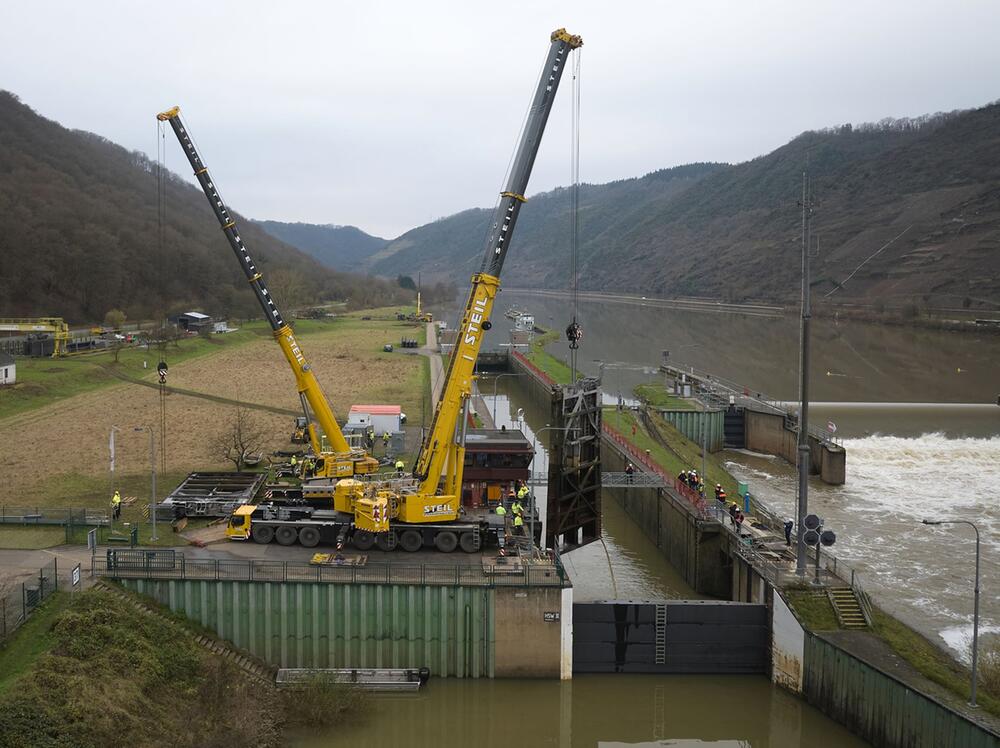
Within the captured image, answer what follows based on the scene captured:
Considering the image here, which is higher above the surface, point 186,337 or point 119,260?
point 119,260

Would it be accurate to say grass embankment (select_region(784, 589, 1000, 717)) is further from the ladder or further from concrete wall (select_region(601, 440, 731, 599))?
concrete wall (select_region(601, 440, 731, 599))

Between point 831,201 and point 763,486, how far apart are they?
6198 inches

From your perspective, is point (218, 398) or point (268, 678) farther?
point (218, 398)

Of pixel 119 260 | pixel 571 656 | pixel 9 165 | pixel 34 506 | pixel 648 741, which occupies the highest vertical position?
pixel 9 165

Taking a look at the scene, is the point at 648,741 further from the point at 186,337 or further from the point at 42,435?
the point at 186,337

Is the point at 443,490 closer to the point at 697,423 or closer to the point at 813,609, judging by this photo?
the point at 813,609

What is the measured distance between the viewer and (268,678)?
25.5m

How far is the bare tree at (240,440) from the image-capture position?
42.6m

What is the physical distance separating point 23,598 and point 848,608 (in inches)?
905

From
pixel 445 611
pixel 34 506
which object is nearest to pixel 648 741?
pixel 445 611

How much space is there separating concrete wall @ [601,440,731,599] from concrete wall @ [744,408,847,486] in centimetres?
1357

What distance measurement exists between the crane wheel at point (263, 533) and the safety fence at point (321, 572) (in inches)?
111

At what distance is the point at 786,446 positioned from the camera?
59094mm

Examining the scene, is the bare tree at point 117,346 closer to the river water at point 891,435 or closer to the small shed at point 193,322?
the small shed at point 193,322
